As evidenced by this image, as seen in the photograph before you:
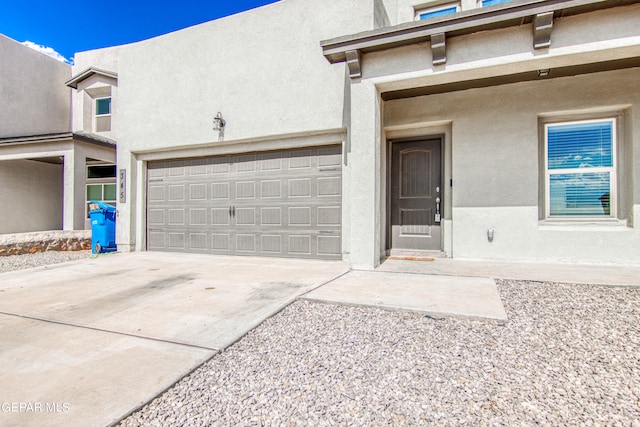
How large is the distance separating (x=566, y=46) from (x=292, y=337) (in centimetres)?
483

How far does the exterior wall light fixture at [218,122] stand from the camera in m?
6.84

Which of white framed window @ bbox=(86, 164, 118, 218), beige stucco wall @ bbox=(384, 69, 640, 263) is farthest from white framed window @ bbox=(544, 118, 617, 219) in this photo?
white framed window @ bbox=(86, 164, 118, 218)

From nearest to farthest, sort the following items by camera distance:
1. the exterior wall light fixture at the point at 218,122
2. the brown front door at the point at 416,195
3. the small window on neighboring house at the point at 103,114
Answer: the brown front door at the point at 416,195
the exterior wall light fixture at the point at 218,122
the small window on neighboring house at the point at 103,114

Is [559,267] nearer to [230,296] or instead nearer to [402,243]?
[402,243]

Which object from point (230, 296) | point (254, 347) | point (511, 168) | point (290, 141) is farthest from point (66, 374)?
point (511, 168)

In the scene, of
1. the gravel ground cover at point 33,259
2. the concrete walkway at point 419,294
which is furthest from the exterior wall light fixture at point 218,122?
the concrete walkway at point 419,294

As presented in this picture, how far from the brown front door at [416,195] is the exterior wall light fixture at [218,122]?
357 centimetres

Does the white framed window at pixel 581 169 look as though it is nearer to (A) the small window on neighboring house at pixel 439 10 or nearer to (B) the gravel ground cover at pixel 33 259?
(A) the small window on neighboring house at pixel 439 10

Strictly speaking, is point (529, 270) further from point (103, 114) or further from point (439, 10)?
point (103, 114)

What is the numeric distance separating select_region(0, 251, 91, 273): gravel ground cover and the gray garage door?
1855 millimetres

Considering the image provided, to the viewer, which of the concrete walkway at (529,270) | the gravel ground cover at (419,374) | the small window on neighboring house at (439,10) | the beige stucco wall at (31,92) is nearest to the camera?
the gravel ground cover at (419,374)

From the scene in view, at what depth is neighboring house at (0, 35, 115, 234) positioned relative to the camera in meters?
9.73

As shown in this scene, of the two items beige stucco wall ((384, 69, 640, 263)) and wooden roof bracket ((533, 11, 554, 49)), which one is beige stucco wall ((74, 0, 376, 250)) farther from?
wooden roof bracket ((533, 11, 554, 49))

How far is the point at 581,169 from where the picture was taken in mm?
5406
